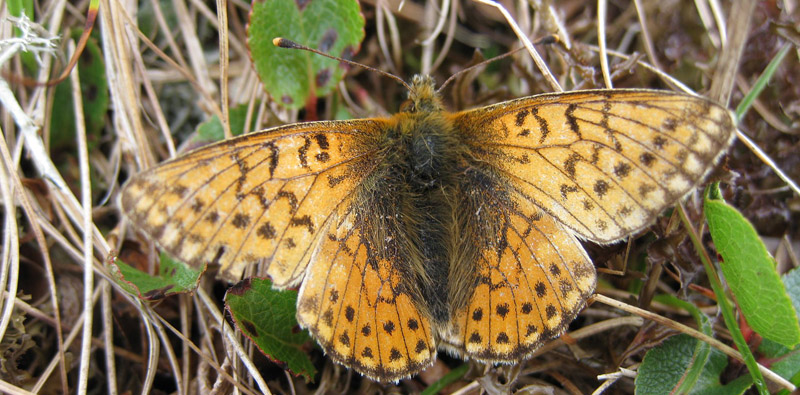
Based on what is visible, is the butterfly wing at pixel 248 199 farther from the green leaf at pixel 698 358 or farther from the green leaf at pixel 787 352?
the green leaf at pixel 787 352

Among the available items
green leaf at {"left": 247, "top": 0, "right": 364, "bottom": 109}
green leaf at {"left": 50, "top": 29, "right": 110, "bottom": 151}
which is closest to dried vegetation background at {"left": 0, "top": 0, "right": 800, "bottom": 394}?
green leaf at {"left": 50, "top": 29, "right": 110, "bottom": 151}

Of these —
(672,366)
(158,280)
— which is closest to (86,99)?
(158,280)

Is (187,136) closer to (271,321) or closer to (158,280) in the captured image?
(158,280)

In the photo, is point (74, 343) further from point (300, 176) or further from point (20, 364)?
point (300, 176)

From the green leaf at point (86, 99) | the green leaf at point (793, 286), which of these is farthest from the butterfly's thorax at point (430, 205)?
the green leaf at point (86, 99)

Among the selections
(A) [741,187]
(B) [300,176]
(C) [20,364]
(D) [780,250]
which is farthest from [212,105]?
(D) [780,250]
